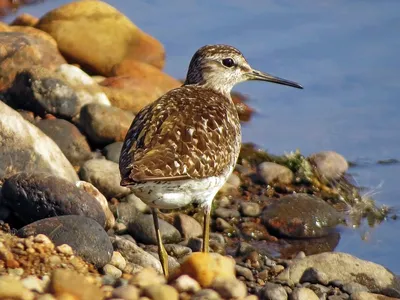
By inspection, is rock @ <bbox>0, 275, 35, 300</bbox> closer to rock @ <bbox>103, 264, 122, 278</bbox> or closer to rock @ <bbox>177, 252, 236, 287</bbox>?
rock @ <bbox>177, 252, 236, 287</bbox>

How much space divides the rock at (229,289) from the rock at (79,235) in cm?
187

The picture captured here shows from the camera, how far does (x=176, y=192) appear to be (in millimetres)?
→ 8727

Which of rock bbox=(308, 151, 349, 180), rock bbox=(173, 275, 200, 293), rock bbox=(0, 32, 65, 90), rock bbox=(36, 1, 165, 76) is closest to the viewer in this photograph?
rock bbox=(173, 275, 200, 293)

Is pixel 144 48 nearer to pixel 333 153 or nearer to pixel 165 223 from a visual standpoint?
pixel 333 153

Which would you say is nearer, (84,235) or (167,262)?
(84,235)

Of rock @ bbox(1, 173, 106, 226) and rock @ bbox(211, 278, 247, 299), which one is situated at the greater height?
rock @ bbox(211, 278, 247, 299)

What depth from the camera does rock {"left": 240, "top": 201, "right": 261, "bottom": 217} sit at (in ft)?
36.8

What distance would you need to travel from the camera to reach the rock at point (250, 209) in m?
11.2

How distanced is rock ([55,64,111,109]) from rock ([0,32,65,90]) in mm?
433

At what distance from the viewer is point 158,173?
8375mm

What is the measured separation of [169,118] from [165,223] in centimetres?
170

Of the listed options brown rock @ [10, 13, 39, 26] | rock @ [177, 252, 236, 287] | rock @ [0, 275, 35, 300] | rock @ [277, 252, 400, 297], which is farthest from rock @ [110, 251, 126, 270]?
brown rock @ [10, 13, 39, 26]

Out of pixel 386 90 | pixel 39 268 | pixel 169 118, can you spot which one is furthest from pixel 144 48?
pixel 39 268

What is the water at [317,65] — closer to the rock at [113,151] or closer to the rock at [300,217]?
the rock at [300,217]
